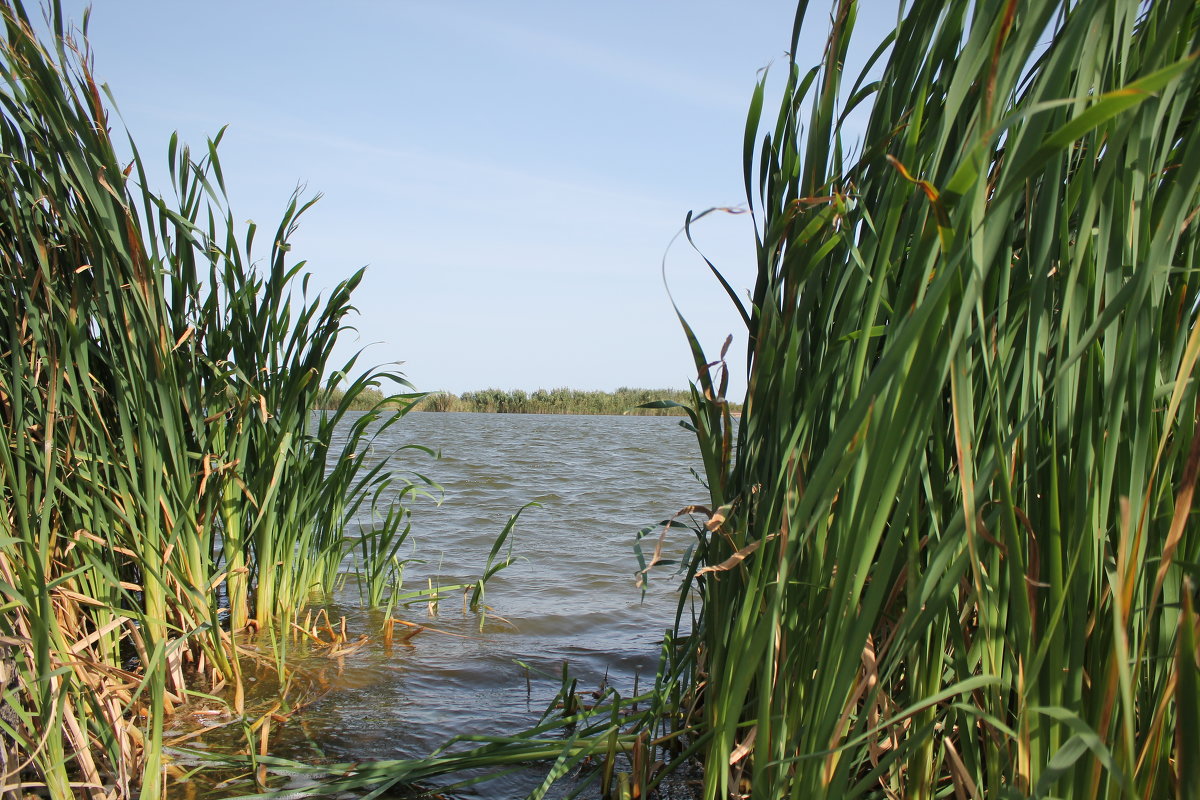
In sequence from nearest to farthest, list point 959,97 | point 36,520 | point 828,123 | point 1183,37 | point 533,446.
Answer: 1. point 959,97
2. point 1183,37
3. point 828,123
4. point 36,520
5. point 533,446

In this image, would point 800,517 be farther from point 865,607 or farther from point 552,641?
point 552,641

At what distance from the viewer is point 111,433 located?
2.47 meters

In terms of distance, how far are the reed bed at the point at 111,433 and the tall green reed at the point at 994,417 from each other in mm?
1232

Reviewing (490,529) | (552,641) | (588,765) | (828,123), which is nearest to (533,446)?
(490,529)

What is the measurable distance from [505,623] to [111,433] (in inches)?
92.6

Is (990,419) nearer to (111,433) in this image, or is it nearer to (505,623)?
(111,433)

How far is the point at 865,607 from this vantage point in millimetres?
961

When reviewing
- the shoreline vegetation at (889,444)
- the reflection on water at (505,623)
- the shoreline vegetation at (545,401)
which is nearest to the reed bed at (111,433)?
the shoreline vegetation at (889,444)

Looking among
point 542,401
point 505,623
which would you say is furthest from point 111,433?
point 542,401

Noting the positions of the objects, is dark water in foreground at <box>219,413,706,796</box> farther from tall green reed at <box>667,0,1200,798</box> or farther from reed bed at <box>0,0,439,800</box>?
tall green reed at <box>667,0,1200,798</box>

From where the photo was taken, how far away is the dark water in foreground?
2820mm

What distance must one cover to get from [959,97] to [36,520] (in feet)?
7.55

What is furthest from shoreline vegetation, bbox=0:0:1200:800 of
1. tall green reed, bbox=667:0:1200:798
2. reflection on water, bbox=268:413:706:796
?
reflection on water, bbox=268:413:706:796

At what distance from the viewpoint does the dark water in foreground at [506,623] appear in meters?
2.82
